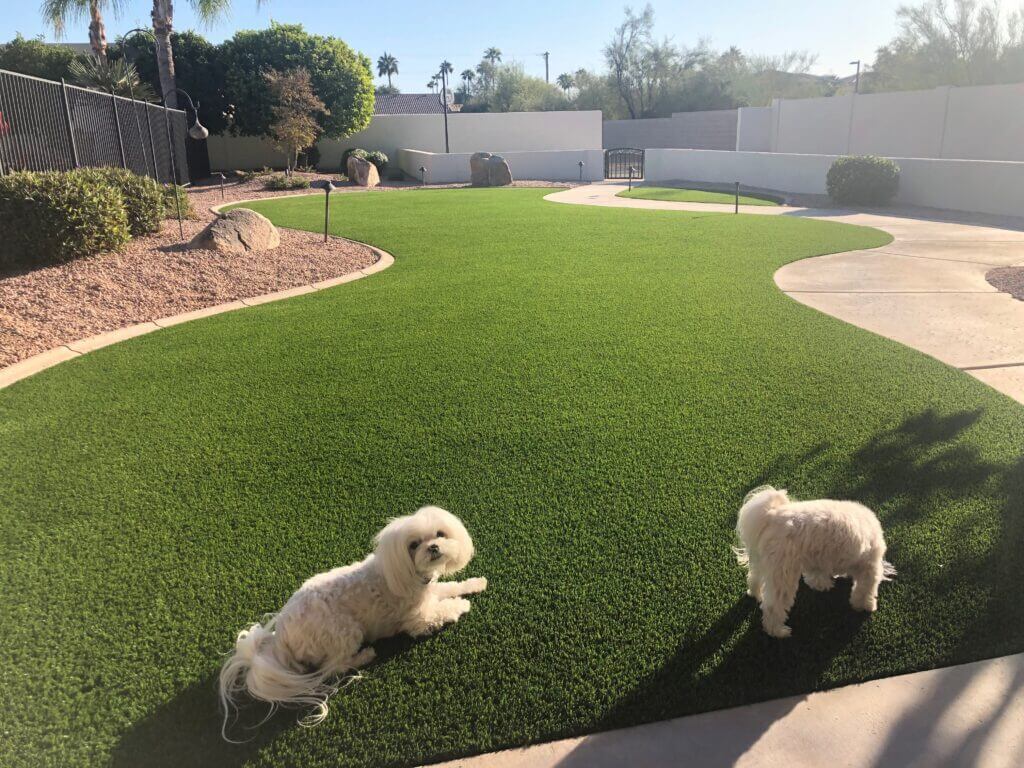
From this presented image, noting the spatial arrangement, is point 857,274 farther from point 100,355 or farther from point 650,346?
point 100,355

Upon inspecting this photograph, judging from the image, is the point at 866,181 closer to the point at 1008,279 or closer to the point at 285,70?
the point at 1008,279

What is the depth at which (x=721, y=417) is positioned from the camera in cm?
489

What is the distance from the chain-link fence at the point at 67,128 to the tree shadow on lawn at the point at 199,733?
9.29 m

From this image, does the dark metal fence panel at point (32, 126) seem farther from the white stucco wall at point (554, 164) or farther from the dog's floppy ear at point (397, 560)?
the white stucco wall at point (554, 164)

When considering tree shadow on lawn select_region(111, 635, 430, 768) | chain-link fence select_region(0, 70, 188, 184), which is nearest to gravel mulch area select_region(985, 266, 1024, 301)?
tree shadow on lawn select_region(111, 635, 430, 768)

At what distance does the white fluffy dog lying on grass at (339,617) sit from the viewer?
2.55 m

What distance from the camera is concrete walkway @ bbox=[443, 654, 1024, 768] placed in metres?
2.31

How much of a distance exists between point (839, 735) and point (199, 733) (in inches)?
86.4

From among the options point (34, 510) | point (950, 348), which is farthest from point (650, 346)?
point (34, 510)

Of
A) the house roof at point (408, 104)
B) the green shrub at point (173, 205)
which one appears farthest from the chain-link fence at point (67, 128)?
the house roof at point (408, 104)

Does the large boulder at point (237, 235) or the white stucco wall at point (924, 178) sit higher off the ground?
the white stucco wall at point (924, 178)

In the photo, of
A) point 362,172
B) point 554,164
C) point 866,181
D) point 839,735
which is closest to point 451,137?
point 554,164

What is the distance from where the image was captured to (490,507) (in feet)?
12.5

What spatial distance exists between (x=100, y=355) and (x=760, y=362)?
5.90m
